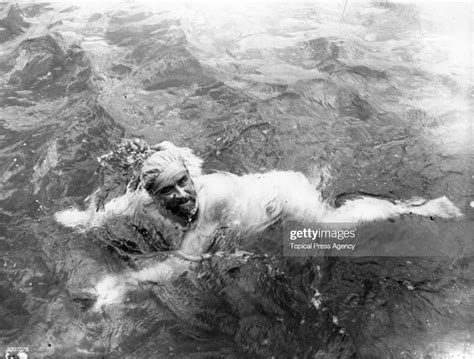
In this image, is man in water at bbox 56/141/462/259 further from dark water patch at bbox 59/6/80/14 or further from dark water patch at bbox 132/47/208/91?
dark water patch at bbox 59/6/80/14

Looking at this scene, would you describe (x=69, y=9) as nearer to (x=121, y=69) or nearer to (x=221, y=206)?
(x=121, y=69)

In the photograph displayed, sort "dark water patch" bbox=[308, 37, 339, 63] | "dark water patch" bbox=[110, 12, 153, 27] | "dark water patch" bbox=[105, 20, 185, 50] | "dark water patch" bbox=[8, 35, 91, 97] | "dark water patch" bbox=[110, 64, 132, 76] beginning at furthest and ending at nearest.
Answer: "dark water patch" bbox=[110, 12, 153, 27], "dark water patch" bbox=[105, 20, 185, 50], "dark water patch" bbox=[308, 37, 339, 63], "dark water patch" bbox=[110, 64, 132, 76], "dark water patch" bbox=[8, 35, 91, 97]

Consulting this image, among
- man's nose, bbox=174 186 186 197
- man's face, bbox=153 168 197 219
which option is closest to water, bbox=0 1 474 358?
man's face, bbox=153 168 197 219

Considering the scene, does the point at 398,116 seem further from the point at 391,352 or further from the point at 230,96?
the point at 391,352

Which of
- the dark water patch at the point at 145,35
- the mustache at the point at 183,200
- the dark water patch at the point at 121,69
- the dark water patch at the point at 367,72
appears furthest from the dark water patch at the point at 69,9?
the mustache at the point at 183,200

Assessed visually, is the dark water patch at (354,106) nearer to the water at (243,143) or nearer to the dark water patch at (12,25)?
the water at (243,143)

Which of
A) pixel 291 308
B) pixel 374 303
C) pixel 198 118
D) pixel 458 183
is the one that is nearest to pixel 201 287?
pixel 291 308

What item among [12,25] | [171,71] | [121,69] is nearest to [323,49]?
[171,71]
